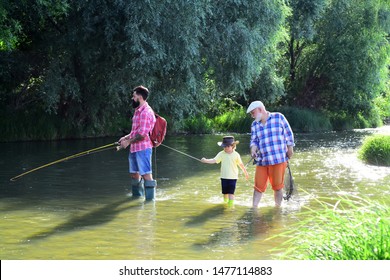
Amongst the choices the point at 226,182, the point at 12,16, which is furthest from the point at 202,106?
the point at 226,182

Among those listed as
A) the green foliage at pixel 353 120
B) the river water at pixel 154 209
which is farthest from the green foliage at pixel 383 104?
the river water at pixel 154 209

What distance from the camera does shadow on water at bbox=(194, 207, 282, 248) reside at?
919 cm

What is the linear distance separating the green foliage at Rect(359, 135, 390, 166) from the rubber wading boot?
27.0 ft

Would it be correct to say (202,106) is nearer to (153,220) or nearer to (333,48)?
(333,48)

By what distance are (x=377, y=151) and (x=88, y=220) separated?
10.9 m

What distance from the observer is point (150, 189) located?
12461mm

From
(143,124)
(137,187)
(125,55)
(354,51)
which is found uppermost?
(354,51)

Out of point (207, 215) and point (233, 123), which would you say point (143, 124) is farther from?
point (233, 123)

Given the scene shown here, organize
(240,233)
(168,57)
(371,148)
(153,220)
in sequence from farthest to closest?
(168,57) → (371,148) → (153,220) → (240,233)

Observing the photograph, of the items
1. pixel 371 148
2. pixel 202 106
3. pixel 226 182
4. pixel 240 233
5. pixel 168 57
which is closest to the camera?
pixel 240 233

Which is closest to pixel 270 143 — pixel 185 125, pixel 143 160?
pixel 143 160

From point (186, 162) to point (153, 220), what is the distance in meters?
9.49
